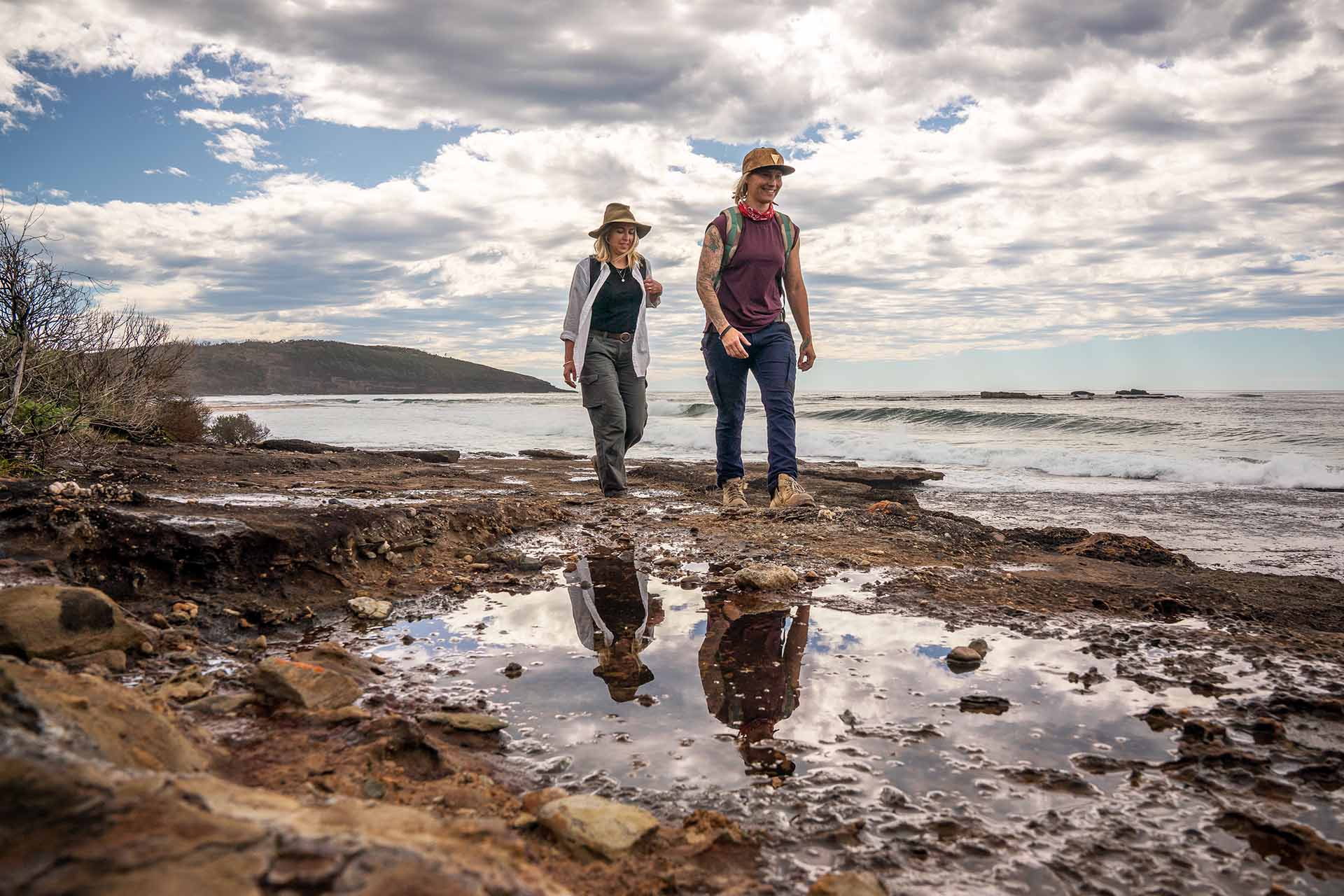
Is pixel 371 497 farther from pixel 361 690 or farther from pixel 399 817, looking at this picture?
pixel 399 817

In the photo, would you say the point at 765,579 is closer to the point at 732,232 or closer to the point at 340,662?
the point at 340,662

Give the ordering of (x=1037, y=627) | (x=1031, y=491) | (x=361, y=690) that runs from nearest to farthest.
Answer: (x=361, y=690) < (x=1037, y=627) < (x=1031, y=491)

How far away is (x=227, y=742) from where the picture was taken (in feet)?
5.42

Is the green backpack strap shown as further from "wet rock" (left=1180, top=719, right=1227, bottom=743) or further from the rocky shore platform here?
"wet rock" (left=1180, top=719, right=1227, bottom=743)

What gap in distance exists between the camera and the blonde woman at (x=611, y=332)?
6062 millimetres

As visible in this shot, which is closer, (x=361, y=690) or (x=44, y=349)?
(x=361, y=690)

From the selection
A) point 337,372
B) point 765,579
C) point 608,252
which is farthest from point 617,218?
point 337,372

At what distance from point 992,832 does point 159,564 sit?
283 cm

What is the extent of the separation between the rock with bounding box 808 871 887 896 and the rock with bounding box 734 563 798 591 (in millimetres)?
2022

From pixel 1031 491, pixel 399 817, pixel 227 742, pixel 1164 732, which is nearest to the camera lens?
pixel 399 817

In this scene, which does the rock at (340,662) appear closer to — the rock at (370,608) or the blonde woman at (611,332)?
the rock at (370,608)

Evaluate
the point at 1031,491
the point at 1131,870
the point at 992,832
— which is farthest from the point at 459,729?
the point at 1031,491

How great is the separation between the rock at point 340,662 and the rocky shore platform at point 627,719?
2 centimetres

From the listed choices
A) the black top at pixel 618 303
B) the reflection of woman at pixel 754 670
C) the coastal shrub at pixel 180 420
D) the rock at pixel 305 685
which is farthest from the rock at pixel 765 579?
the coastal shrub at pixel 180 420
